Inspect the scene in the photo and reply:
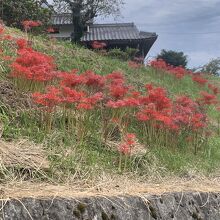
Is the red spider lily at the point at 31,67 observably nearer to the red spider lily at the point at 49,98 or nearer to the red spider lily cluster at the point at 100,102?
the red spider lily cluster at the point at 100,102

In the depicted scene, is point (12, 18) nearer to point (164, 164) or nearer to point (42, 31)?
point (42, 31)

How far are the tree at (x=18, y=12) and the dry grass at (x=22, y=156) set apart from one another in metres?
11.2

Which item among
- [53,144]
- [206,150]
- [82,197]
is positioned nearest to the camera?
[82,197]

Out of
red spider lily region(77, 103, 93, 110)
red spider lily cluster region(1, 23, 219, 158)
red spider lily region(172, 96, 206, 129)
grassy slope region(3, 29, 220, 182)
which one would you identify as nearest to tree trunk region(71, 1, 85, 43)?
grassy slope region(3, 29, 220, 182)

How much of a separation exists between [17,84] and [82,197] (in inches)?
120

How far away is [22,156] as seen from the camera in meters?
4.70

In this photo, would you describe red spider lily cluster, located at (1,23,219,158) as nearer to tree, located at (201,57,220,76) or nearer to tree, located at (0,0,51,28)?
tree, located at (0,0,51,28)

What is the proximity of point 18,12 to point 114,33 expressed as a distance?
34.5 feet

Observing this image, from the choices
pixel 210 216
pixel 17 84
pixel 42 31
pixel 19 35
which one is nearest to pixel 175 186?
pixel 210 216

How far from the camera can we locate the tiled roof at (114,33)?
24.7m

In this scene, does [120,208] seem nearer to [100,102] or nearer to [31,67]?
[31,67]

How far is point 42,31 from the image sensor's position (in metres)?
15.7

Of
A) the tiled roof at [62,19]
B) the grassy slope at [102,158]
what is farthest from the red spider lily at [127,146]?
the tiled roof at [62,19]

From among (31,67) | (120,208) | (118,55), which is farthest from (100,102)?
(118,55)
